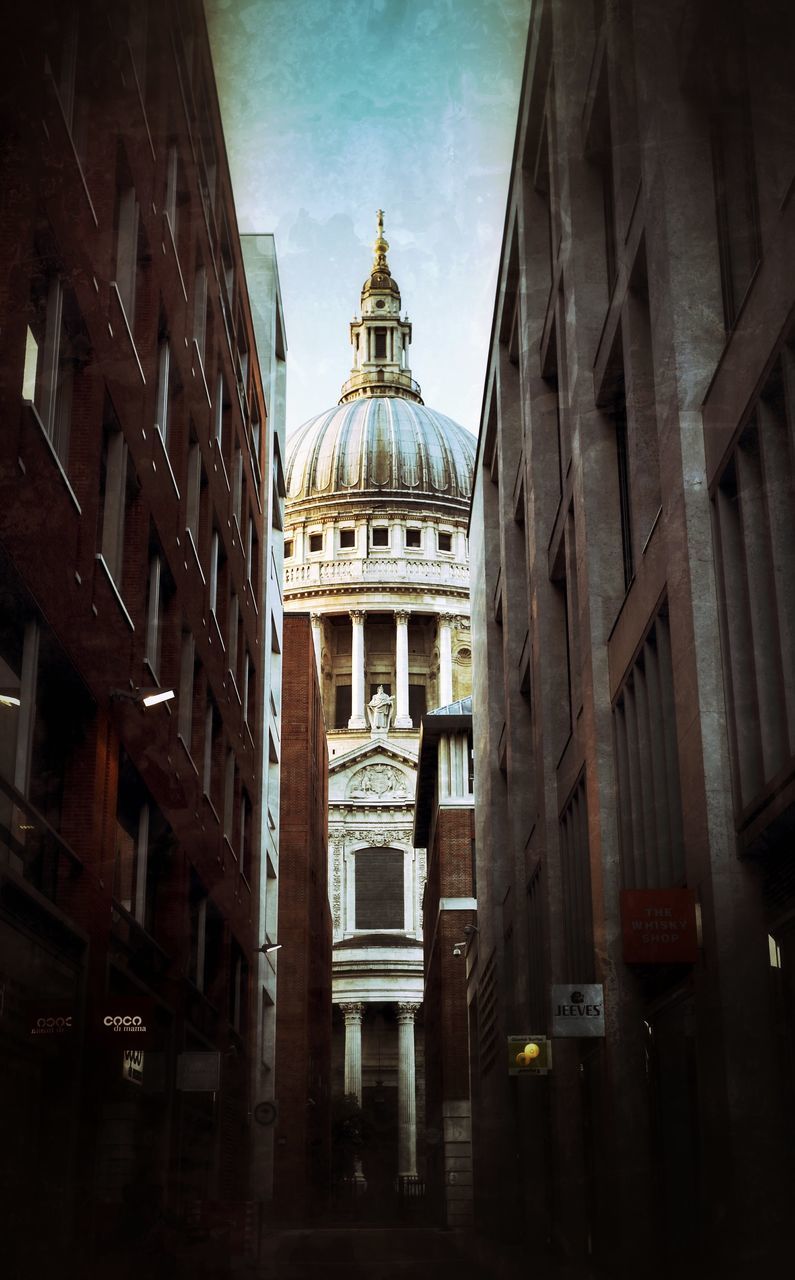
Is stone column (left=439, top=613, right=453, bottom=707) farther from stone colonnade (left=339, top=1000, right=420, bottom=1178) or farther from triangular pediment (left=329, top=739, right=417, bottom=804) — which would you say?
stone colonnade (left=339, top=1000, right=420, bottom=1178)

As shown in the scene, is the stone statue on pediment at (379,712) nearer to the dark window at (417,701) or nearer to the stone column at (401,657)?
the stone column at (401,657)

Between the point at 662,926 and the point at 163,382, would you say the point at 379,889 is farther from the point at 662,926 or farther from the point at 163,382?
the point at 662,926

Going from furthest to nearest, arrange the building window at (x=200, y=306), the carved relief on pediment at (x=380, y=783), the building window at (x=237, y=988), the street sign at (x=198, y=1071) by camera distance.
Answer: the carved relief on pediment at (x=380, y=783)
the building window at (x=237, y=988)
the building window at (x=200, y=306)
the street sign at (x=198, y=1071)

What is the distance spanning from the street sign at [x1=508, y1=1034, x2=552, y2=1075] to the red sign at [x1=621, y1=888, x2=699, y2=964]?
8.30 m

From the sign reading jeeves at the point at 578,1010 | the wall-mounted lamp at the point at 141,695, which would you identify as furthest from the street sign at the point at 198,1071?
Answer: the sign reading jeeves at the point at 578,1010

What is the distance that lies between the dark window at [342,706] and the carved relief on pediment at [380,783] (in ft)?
61.7

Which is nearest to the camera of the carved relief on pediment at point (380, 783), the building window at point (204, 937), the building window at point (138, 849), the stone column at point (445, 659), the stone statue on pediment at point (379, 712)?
the building window at point (138, 849)

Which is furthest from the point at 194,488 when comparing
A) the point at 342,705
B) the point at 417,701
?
the point at 417,701

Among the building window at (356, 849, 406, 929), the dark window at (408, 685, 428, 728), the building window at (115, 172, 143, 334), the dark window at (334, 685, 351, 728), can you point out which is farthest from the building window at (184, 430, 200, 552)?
the dark window at (408, 685, 428, 728)

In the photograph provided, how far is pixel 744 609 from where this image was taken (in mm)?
14891

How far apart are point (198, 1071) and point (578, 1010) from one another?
10370 mm

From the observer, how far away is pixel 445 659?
115m

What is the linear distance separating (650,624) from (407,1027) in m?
70.3

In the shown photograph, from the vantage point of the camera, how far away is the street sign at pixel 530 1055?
77.3 ft
